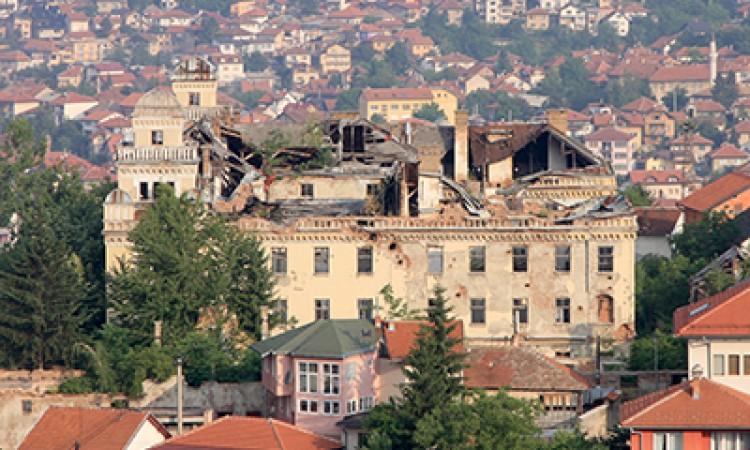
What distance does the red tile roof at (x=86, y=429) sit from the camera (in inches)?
2534

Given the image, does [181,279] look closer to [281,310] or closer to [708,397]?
[281,310]

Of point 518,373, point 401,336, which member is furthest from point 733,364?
point 401,336

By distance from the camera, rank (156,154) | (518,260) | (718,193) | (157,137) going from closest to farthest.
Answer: (518,260)
(156,154)
(157,137)
(718,193)

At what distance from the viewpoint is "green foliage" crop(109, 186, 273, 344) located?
71.2 metres

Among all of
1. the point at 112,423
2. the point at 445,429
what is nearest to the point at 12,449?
the point at 112,423

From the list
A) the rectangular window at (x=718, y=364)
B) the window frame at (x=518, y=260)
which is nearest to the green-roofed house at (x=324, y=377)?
the window frame at (x=518, y=260)

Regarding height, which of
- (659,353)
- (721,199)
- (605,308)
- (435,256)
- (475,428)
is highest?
(721,199)

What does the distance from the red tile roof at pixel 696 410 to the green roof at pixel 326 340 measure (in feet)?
34.9

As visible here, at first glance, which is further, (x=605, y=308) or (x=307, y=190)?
(x=307, y=190)

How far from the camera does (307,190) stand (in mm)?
78938

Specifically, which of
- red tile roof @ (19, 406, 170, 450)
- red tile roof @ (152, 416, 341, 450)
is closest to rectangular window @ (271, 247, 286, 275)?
red tile roof @ (19, 406, 170, 450)

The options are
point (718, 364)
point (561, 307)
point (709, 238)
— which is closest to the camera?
point (718, 364)

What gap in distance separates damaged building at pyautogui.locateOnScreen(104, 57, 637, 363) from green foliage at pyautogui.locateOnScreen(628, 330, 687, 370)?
3525mm

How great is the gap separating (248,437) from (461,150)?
24.3 m
